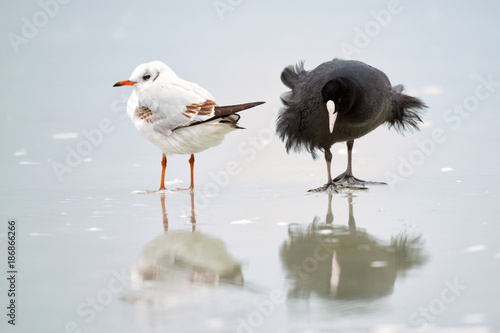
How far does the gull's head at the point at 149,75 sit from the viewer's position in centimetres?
570

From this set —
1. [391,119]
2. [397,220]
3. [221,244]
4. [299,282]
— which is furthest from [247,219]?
[391,119]

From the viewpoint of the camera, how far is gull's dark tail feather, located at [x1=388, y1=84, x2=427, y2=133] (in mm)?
5758

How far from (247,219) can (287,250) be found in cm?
83

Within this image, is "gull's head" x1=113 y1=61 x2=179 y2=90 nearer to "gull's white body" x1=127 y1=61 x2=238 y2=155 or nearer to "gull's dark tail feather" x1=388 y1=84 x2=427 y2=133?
"gull's white body" x1=127 y1=61 x2=238 y2=155

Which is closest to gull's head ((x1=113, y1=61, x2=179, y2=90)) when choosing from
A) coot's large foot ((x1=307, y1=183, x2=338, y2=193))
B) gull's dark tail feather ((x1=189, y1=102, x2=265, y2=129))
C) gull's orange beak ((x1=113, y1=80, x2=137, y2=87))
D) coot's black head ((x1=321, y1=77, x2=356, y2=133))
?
gull's orange beak ((x1=113, y1=80, x2=137, y2=87))

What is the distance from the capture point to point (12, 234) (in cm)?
405

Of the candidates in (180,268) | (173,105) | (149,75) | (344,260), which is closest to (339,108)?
(173,105)

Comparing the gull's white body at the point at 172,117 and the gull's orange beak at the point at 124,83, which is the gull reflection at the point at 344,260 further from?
the gull's orange beak at the point at 124,83

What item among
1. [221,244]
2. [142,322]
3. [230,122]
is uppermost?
[230,122]

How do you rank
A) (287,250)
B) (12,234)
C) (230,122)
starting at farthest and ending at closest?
(230,122)
(12,234)
(287,250)

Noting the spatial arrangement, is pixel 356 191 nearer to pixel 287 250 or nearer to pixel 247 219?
pixel 247 219

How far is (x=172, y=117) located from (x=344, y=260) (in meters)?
2.53

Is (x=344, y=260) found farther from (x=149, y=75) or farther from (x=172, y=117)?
(x=149, y=75)

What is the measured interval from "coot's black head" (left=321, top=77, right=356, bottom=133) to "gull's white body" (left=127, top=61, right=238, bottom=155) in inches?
33.5
